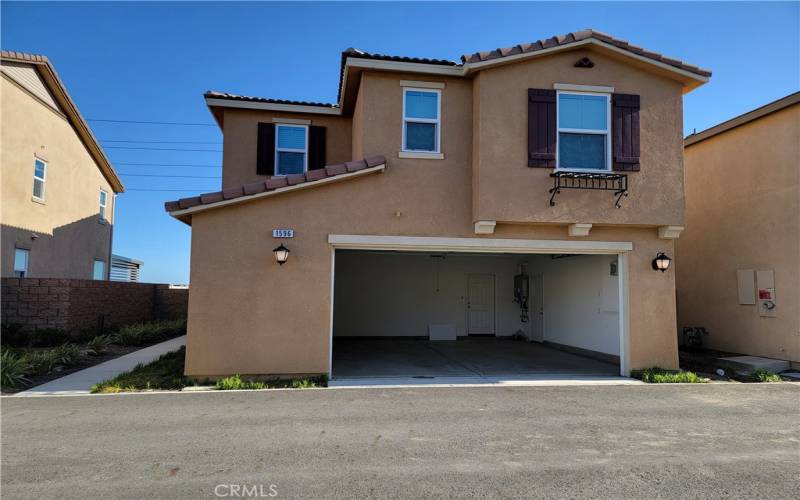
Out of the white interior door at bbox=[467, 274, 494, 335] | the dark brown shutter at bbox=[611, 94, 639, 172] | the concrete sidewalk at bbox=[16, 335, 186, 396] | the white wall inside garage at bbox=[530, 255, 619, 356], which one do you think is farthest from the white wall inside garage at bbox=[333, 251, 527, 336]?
the dark brown shutter at bbox=[611, 94, 639, 172]

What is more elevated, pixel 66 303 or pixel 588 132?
pixel 588 132

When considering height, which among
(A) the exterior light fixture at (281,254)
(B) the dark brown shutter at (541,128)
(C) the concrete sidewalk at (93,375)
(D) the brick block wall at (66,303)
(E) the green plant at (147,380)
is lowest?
(C) the concrete sidewalk at (93,375)

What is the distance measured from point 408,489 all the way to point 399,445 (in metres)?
1.16

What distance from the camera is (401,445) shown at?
5.50m

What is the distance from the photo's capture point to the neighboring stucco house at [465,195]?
8836mm

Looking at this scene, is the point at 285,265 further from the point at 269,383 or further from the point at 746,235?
the point at 746,235

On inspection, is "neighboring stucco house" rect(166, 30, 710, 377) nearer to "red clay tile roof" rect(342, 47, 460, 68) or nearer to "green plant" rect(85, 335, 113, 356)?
"red clay tile roof" rect(342, 47, 460, 68)

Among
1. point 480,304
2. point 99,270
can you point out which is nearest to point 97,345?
point 99,270

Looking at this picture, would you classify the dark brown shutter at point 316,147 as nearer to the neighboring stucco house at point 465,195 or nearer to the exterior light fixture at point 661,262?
the neighboring stucco house at point 465,195

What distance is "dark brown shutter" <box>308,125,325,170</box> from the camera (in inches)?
487

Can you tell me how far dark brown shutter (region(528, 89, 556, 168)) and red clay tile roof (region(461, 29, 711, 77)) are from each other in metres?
0.82

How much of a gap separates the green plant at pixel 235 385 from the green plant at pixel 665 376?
7.08m

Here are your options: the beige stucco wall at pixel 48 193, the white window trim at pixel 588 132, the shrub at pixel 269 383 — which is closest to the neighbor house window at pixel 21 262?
the beige stucco wall at pixel 48 193

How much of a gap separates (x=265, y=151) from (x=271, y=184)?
3.70 m
